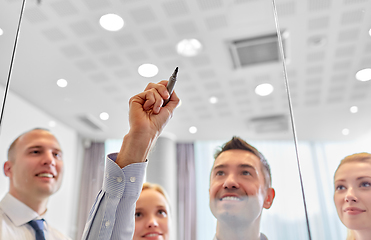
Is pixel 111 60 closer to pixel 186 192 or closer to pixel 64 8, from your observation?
pixel 64 8

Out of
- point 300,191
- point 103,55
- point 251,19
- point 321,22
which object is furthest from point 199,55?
point 300,191

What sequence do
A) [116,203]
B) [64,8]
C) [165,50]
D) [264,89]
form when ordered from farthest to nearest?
[64,8]
[165,50]
[264,89]
[116,203]

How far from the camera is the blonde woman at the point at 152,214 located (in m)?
0.84

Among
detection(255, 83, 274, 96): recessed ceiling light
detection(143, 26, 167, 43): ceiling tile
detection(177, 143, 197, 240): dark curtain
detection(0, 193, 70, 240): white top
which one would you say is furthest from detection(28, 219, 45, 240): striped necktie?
detection(255, 83, 274, 96): recessed ceiling light

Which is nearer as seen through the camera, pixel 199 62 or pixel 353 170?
pixel 353 170

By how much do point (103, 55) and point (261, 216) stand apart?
2.80 ft

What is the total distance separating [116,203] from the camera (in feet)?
2.26

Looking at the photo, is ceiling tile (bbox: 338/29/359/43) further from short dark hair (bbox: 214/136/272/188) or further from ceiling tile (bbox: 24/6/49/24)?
ceiling tile (bbox: 24/6/49/24)

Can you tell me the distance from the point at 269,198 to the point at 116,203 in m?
0.47

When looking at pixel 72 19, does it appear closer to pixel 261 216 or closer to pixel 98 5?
pixel 98 5

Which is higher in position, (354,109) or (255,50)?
(255,50)

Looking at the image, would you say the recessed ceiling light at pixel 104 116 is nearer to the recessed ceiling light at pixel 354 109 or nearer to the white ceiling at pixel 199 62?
the white ceiling at pixel 199 62

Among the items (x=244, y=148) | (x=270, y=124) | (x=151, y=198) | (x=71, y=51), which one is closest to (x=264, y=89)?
(x=270, y=124)

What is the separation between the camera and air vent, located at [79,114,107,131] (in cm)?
104
